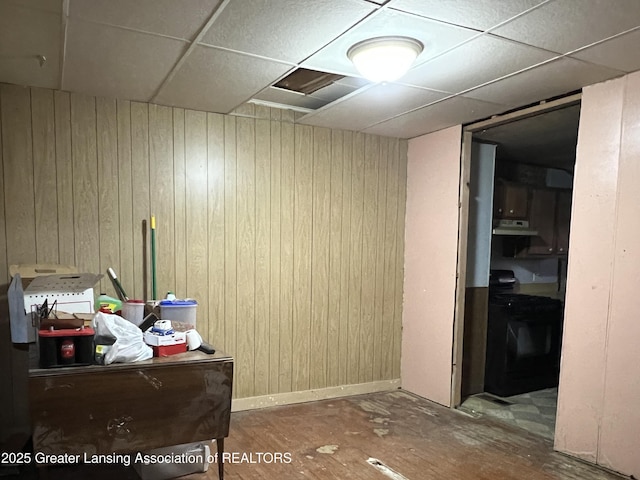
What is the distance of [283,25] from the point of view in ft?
6.65

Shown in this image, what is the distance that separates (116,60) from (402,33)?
1.55 metres

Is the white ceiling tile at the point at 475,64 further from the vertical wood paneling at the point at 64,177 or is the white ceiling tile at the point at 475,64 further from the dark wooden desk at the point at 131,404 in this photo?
the vertical wood paneling at the point at 64,177

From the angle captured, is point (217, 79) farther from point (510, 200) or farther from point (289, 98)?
point (510, 200)

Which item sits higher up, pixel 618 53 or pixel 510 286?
pixel 618 53

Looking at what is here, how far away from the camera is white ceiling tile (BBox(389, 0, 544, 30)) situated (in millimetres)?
1811

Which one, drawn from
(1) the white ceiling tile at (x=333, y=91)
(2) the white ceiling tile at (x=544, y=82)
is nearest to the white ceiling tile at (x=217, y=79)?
(1) the white ceiling tile at (x=333, y=91)

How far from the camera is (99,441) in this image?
79.0 inches

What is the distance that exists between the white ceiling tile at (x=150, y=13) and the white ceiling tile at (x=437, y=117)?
1798 millimetres

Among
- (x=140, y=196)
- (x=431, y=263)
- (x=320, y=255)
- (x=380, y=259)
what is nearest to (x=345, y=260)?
(x=320, y=255)

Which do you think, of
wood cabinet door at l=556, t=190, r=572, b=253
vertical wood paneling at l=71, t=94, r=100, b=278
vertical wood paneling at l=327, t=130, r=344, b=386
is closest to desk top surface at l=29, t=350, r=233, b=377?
vertical wood paneling at l=71, t=94, r=100, b=278

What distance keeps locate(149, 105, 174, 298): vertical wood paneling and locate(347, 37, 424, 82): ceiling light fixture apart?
1.59 metres

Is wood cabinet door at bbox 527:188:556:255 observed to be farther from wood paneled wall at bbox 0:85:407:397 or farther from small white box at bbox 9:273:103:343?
small white box at bbox 9:273:103:343

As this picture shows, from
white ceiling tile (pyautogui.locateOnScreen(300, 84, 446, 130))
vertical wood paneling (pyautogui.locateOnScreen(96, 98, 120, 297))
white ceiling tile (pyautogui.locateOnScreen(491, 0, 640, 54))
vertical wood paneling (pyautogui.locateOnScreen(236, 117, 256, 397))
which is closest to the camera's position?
white ceiling tile (pyautogui.locateOnScreen(491, 0, 640, 54))

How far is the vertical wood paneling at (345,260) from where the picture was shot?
3943 mm
